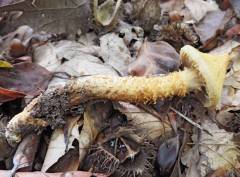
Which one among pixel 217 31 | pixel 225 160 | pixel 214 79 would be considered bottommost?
pixel 225 160

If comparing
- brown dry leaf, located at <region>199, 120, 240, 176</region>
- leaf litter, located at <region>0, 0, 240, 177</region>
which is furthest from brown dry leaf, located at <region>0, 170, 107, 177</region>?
brown dry leaf, located at <region>199, 120, 240, 176</region>

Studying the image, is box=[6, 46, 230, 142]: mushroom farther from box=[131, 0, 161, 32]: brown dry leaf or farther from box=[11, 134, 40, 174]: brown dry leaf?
box=[131, 0, 161, 32]: brown dry leaf

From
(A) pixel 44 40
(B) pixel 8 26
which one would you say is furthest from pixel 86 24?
(B) pixel 8 26

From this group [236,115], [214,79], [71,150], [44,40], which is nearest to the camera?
[214,79]

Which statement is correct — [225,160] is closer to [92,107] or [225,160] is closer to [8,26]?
[92,107]

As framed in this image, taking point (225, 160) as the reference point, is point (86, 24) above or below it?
above

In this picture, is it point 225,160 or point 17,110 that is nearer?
point 225,160
